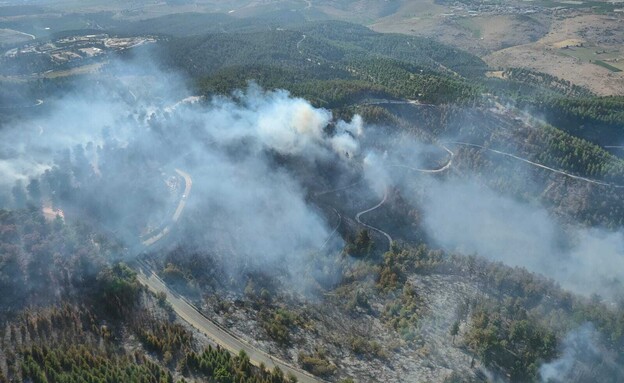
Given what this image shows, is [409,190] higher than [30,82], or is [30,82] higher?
[30,82]

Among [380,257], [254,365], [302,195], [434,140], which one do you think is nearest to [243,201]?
[302,195]

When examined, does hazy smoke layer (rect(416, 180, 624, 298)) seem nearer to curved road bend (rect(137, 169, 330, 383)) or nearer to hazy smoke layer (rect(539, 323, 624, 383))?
hazy smoke layer (rect(539, 323, 624, 383))

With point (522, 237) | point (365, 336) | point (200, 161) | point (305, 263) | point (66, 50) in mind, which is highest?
point (66, 50)

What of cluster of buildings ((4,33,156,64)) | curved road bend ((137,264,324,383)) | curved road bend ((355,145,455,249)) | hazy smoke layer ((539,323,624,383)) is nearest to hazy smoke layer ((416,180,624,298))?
curved road bend ((355,145,455,249))

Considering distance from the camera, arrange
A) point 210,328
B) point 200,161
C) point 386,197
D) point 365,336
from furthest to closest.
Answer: point 386,197, point 200,161, point 365,336, point 210,328

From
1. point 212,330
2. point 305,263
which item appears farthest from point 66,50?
point 212,330

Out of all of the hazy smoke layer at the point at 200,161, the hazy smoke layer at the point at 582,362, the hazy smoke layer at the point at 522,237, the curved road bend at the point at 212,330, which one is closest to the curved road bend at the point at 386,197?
the hazy smoke layer at the point at 522,237

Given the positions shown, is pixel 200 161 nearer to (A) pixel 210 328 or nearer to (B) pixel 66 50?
(A) pixel 210 328

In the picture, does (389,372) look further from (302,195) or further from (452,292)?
(302,195)

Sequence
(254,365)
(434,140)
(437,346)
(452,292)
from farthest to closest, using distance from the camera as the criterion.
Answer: (434,140) < (452,292) < (437,346) < (254,365)

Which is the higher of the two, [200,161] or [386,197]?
[200,161]

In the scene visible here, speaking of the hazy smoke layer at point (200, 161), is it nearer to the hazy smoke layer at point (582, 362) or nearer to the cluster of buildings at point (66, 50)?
the hazy smoke layer at point (582, 362)
